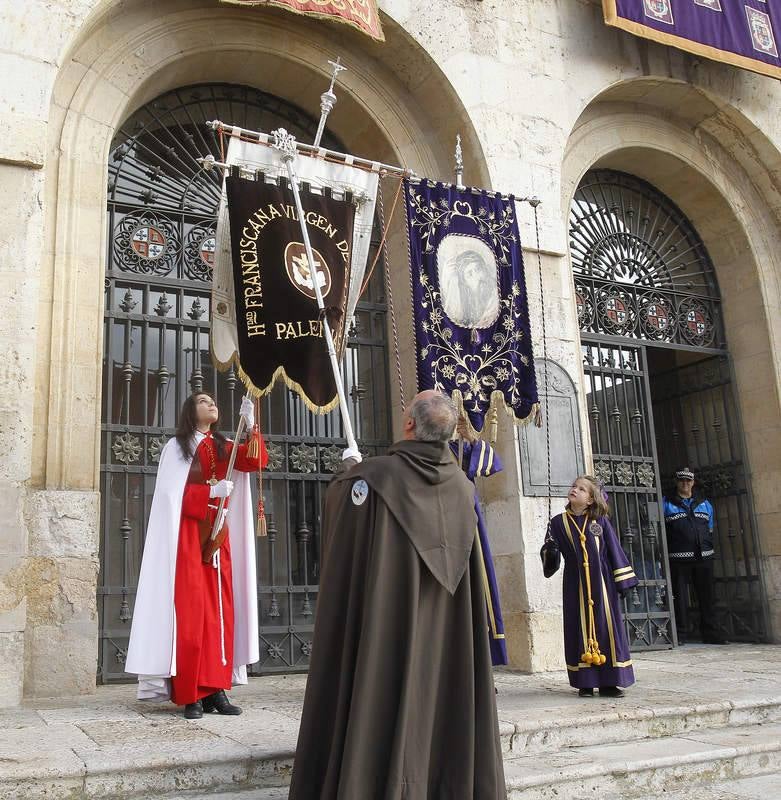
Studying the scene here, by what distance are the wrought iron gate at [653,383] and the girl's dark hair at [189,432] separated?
16.3ft

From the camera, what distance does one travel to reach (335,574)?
3.63 metres

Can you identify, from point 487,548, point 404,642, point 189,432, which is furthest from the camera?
point 487,548

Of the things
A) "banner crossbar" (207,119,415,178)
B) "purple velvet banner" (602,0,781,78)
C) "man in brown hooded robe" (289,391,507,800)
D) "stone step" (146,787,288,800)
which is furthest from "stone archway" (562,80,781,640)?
"stone step" (146,787,288,800)

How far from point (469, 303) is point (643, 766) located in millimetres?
3852

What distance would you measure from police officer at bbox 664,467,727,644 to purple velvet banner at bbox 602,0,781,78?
459 centimetres

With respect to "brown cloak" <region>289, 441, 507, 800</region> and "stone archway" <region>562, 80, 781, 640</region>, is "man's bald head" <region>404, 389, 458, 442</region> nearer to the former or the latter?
"brown cloak" <region>289, 441, 507, 800</region>

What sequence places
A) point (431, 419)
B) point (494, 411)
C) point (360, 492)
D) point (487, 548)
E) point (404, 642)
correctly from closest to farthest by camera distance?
point (404, 642), point (360, 492), point (431, 419), point (487, 548), point (494, 411)

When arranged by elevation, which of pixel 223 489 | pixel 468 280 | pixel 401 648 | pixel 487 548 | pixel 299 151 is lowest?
pixel 401 648

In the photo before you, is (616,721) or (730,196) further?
(730,196)

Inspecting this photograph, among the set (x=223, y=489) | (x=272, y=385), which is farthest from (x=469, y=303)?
(x=223, y=489)

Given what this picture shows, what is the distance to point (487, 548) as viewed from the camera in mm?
5840

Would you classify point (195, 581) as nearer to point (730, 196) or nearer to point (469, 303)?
point (469, 303)

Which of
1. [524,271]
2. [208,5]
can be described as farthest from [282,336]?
[208,5]

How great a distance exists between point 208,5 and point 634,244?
5.52m
